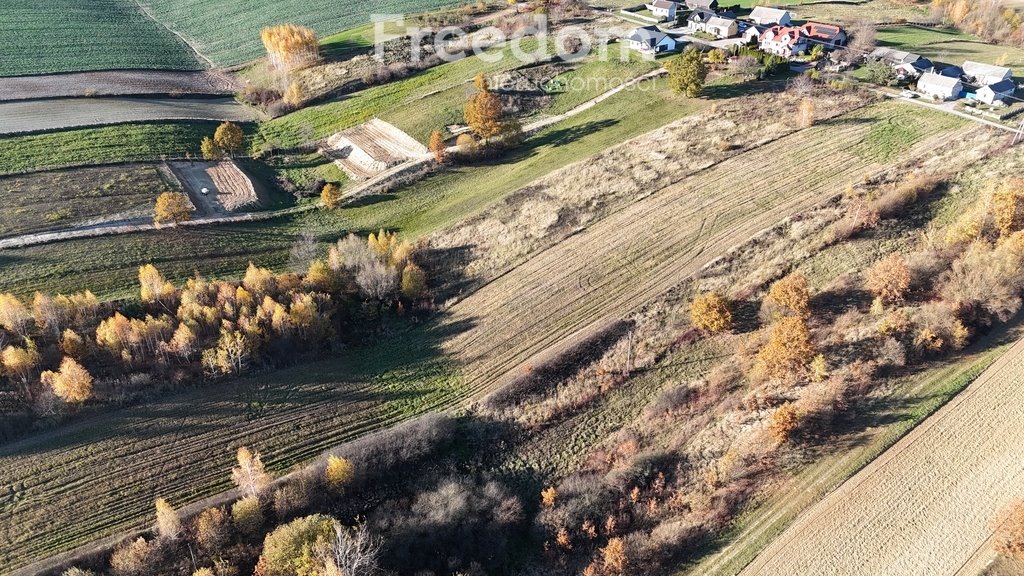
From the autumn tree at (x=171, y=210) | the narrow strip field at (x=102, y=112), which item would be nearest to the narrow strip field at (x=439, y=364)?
the autumn tree at (x=171, y=210)

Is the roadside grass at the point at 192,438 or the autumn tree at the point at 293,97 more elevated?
the autumn tree at the point at 293,97

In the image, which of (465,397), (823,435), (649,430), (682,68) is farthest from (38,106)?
(823,435)

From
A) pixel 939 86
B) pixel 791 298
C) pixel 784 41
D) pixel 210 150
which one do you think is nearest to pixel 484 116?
pixel 210 150

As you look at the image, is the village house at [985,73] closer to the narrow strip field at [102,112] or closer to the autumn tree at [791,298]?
the autumn tree at [791,298]

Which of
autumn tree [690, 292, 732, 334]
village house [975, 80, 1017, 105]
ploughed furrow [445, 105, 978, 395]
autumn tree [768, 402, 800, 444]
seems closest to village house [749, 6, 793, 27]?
ploughed furrow [445, 105, 978, 395]

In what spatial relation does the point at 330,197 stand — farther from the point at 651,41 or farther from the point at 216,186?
the point at 651,41

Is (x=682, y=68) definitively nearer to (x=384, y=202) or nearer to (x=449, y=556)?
(x=384, y=202)
